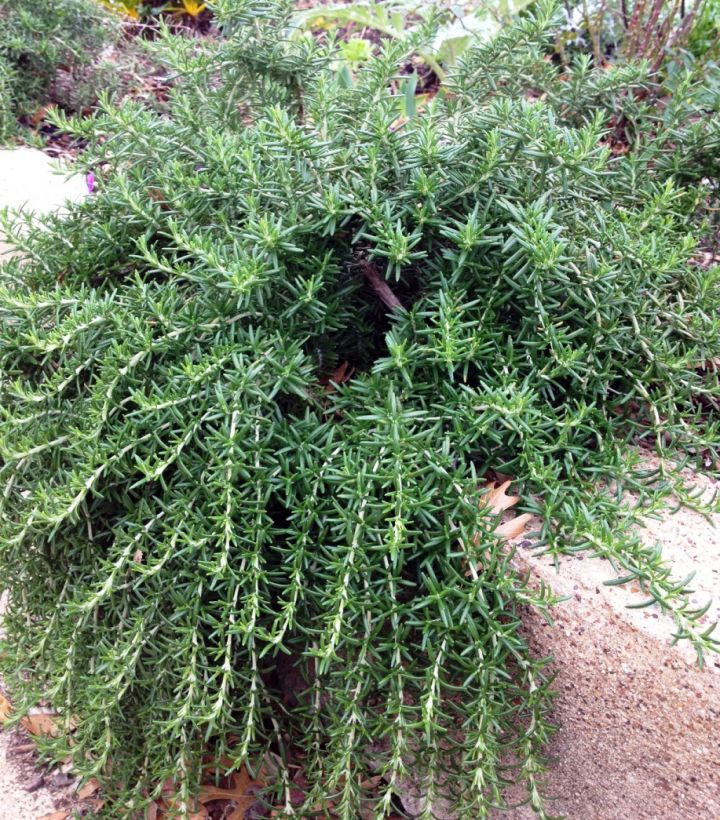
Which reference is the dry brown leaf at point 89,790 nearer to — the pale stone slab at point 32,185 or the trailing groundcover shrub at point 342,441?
the trailing groundcover shrub at point 342,441

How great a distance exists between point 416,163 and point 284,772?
1.69m

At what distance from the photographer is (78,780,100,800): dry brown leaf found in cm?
252

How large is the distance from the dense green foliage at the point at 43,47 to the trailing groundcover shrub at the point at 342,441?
2413mm

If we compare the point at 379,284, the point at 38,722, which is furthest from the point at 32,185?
the point at 38,722

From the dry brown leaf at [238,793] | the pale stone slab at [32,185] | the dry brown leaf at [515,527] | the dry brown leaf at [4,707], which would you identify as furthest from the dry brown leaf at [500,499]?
the pale stone slab at [32,185]

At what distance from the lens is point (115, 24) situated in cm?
495

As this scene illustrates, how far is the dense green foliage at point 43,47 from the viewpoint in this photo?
4.41 metres

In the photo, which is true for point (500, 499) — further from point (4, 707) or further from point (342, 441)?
point (4, 707)

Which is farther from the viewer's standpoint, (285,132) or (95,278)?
(95,278)

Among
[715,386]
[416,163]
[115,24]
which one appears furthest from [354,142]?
[115,24]

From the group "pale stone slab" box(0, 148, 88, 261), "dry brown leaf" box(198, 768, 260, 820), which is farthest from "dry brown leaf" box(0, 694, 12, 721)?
"pale stone slab" box(0, 148, 88, 261)

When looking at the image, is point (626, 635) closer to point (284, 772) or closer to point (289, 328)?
point (284, 772)

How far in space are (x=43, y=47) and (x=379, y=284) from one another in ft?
10.9

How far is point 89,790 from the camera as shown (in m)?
2.54
